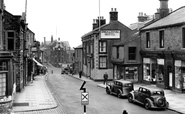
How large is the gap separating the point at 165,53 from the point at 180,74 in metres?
3.38

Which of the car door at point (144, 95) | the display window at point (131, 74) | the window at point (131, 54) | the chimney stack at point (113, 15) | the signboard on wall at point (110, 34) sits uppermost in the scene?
the chimney stack at point (113, 15)

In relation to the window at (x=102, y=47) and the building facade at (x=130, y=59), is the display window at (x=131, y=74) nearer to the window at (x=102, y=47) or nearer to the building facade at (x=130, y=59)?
the building facade at (x=130, y=59)

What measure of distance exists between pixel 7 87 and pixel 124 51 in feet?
66.0

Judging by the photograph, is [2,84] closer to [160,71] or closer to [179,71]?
[179,71]

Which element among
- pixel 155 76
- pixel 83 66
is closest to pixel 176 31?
pixel 155 76

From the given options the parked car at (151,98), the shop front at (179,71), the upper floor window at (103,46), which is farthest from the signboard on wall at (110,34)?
the parked car at (151,98)

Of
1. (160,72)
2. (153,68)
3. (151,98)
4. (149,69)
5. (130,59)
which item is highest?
(130,59)

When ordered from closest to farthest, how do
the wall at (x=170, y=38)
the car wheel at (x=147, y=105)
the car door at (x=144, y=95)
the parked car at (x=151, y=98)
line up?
the parked car at (x=151, y=98), the car wheel at (x=147, y=105), the car door at (x=144, y=95), the wall at (x=170, y=38)

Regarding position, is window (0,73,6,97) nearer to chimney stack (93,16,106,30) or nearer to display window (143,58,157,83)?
display window (143,58,157,83)

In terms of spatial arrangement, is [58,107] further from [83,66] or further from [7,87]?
[83,66]

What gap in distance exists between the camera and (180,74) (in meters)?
27.0

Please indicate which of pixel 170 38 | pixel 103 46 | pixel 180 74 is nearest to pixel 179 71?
pixel 180 74

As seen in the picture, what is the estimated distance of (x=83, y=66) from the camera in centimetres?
5675

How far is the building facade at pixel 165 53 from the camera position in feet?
88.1
